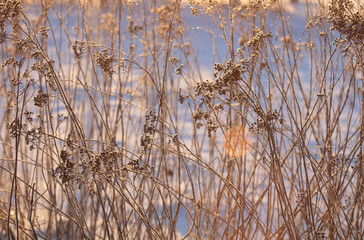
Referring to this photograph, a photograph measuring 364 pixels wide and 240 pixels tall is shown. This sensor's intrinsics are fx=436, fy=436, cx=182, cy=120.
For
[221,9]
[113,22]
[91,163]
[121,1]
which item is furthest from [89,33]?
[91,163]

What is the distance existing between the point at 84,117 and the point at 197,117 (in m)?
1.28

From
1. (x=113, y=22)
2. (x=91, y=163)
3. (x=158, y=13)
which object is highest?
(x=158, y=13)

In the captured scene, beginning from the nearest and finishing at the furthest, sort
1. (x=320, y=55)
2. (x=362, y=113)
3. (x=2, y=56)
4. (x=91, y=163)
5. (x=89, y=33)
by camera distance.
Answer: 1. (x=91, y=163)
2. (x=362, y=113)
3. (x=320, y=55)
4. (x=2, y=56)
5. (x=89, y=33)

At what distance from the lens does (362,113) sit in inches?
65.9

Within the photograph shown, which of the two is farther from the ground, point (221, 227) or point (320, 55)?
point (320, 55)

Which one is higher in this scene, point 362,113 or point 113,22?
point 113,22

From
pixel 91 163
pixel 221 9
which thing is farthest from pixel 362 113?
pixel 91 163

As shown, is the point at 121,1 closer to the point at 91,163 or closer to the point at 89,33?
the point at 89,33

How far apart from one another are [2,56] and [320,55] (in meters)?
1.73

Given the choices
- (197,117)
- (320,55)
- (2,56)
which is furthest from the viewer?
(2,56)

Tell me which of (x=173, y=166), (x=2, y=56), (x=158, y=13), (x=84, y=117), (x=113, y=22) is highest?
(x=158, y=13)

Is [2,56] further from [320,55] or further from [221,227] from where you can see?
[320,55]

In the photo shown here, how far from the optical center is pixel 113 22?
2455 millimetres

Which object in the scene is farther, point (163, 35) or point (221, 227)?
point (163, 35)
